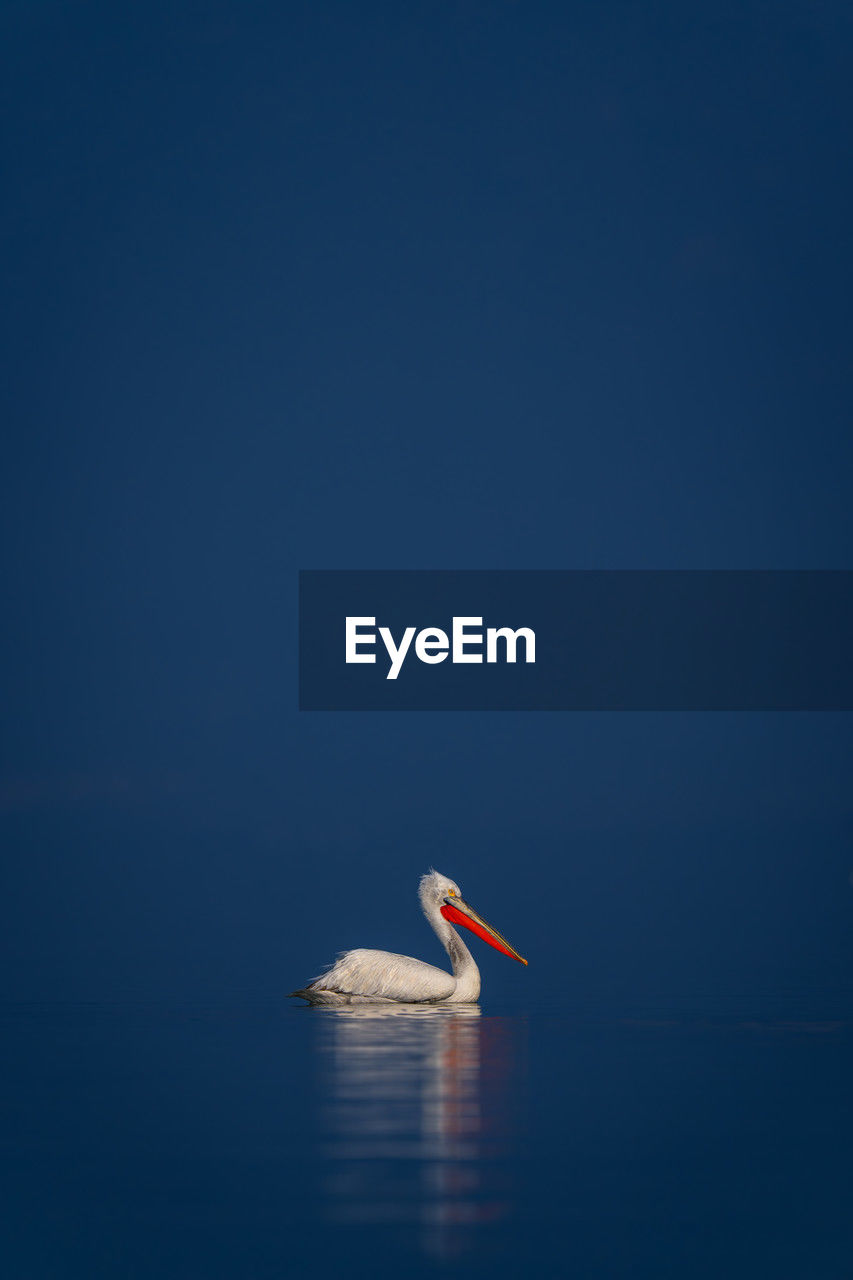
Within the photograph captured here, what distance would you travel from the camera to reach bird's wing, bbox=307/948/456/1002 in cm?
1031

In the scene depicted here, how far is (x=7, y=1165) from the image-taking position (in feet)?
15.0

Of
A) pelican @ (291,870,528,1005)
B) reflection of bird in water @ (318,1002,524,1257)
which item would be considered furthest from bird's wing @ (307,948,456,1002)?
reflection of bird in water @ (318,1002,524,1257)

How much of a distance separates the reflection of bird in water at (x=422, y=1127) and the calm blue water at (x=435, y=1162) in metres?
0.01

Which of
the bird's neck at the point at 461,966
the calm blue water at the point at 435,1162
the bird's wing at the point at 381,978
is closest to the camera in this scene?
the calm blue water at the point at 435,1162

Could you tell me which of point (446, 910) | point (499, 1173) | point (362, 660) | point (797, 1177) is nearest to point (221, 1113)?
point (499, 1173)

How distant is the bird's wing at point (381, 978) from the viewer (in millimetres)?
10312

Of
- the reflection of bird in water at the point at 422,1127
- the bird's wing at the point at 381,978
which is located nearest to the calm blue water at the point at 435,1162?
the reflection of bird in water at the point at 422,1127

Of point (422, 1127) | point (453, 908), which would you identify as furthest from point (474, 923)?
point (422, 1127)

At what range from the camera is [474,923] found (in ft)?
37.3

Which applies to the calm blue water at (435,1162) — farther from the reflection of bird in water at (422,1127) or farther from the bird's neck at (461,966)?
the bird's neck at (461,966)

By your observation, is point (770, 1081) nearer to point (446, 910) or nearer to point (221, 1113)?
point (221, 1113)

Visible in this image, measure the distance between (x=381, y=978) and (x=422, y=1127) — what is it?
5.40 metres

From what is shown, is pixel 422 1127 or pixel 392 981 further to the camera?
pixel 392 981

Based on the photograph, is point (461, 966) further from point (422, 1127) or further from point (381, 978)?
point (422, 1127)
